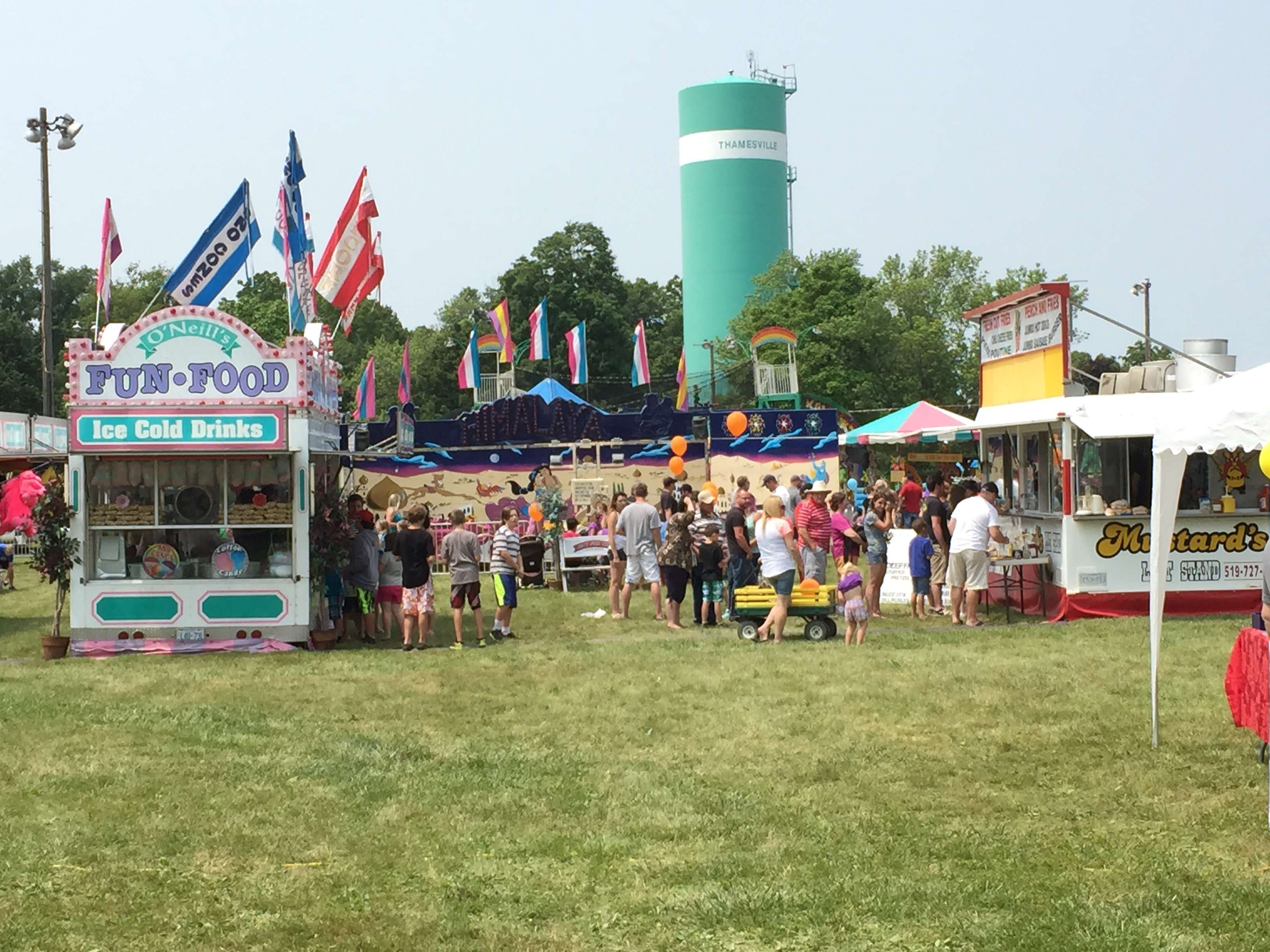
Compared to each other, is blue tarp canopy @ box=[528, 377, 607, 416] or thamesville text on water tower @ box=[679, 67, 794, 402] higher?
thamesville text on water tower @ box=[679, 67, 794, 402]

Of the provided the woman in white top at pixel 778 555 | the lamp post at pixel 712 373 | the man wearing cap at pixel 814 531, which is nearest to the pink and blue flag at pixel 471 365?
the lamp post at pixel 712 373

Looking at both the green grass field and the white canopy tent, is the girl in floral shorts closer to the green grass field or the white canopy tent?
the green grass field

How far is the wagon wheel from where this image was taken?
16094mm

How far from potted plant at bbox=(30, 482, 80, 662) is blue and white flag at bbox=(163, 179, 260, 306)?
293cm

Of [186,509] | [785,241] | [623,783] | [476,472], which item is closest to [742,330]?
[785,241]

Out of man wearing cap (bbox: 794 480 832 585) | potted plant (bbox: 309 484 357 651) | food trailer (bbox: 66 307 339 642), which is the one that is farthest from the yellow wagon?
food trailer (bbox: 66 307 339 642)

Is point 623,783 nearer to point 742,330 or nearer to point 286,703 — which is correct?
point 286,703

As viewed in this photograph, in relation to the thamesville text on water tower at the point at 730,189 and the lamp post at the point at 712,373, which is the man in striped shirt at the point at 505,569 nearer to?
the lamp post at the point at 712,373

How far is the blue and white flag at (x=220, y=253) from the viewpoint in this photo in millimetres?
17938

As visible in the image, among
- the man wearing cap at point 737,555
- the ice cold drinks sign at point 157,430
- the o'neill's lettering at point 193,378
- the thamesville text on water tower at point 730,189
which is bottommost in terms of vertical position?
the man wearing cap at point 737,555

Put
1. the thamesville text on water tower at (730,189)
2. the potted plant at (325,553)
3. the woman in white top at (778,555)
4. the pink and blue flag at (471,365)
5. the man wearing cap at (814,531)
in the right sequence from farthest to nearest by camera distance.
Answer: the thamesville text on water tower at (730,189) < the pink and blue flag at (471,365) < the man wearing cap at (814,531) < the potted plant at (325,553) < the woman in white top at (778,555)

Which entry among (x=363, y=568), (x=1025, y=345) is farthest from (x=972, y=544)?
(x=363, y=568)

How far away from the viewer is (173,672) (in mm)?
14656

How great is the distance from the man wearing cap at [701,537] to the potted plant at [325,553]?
12.6 ft
